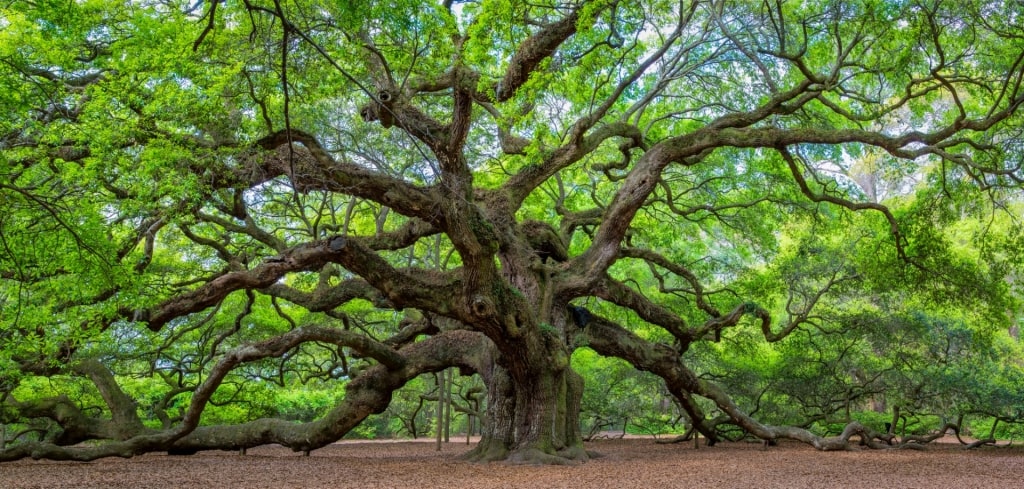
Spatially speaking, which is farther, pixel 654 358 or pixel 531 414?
pixel 654 358

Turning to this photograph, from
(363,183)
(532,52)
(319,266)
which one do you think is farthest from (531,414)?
(532,52)

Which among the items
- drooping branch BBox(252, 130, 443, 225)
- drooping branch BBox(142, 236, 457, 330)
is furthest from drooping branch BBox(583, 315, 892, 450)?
drooping branch BBox(252, 130, 443, 225)

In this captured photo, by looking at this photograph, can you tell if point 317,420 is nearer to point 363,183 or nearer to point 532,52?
point 363,183

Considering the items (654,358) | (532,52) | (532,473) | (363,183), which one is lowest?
(532,473)

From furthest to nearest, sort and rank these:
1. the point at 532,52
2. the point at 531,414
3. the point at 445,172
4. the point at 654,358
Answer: the point at 654,358, the point at 531,414, the point at 532,52, the point at 445,172

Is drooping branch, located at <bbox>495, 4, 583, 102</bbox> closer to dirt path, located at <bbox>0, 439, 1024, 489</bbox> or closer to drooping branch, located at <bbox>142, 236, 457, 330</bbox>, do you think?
drooping branch, located at <bbox>142, 236, 457, 330</bbox>

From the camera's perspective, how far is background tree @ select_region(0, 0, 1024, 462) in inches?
236

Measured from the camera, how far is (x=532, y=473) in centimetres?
618

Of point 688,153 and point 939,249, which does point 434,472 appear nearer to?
point 688,153

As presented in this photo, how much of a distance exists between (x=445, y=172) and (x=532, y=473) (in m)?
2.90

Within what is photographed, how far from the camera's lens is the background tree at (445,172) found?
236 inches

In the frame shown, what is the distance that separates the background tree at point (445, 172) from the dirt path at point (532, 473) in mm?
633

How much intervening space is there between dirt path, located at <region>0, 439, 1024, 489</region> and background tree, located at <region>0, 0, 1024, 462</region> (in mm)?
633

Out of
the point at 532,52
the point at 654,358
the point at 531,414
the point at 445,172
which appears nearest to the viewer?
the point at 445,172
